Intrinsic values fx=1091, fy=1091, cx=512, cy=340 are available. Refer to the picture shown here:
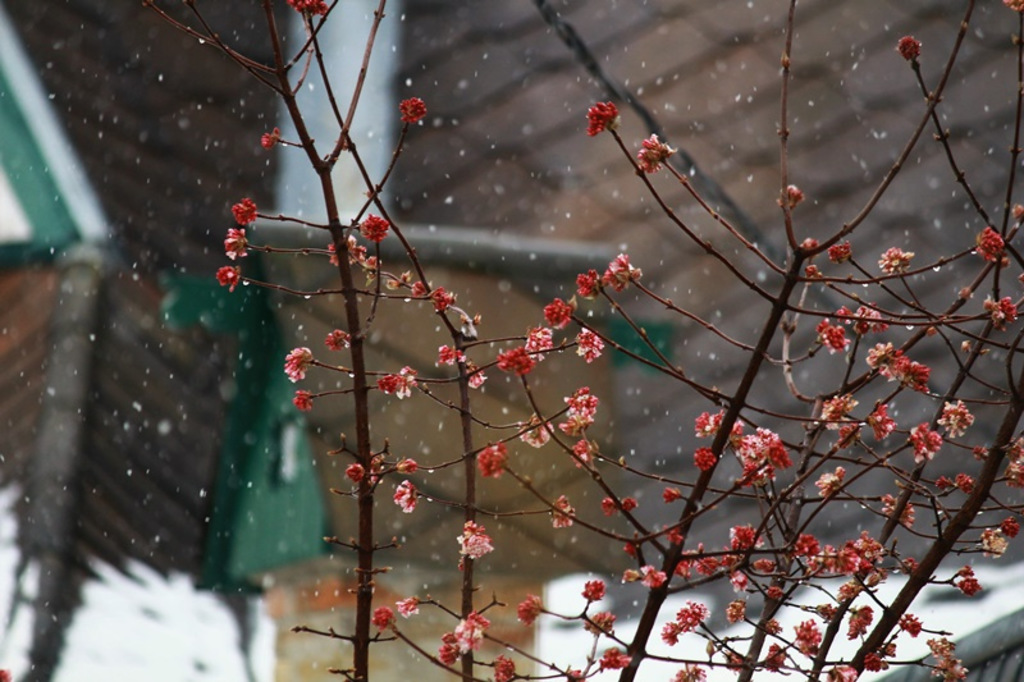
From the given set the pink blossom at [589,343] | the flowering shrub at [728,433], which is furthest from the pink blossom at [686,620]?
the pink blossom at [589,343]

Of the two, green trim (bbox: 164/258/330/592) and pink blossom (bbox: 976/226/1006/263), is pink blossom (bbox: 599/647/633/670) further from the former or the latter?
green trim (bbox: 164/258/330/592)

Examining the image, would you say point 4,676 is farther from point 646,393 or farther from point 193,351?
point 646,393

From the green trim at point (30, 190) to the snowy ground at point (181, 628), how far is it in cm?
24

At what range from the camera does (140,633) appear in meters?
1.02

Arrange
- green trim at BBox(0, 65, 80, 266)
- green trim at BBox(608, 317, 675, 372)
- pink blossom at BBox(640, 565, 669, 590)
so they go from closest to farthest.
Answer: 1. pink blossom at BBox(640, 565, 669, 590)
2. green trim at BBox(608, 317, 675, 372)
3. green trim at BBox(0, 65, 80, 266)

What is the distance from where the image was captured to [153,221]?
1093mm

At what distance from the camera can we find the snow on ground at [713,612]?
967mm

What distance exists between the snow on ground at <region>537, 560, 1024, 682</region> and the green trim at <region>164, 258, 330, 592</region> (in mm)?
222

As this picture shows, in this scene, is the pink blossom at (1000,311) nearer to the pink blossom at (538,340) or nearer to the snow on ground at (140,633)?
the pink blossom at (538,340)

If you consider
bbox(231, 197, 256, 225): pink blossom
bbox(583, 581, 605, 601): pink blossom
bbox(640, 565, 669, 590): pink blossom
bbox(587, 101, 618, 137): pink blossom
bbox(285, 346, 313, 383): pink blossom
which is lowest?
bbox(640, 565, 669, 590): pink blossom

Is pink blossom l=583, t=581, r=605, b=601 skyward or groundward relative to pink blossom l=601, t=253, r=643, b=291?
groundward

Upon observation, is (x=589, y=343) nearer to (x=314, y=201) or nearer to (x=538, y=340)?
(x=538, y=340)

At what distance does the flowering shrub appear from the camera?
0.43m

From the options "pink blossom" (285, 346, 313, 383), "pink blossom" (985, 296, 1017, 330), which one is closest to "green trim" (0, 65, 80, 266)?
"pink blossom" (285, 346, 313, 383)
